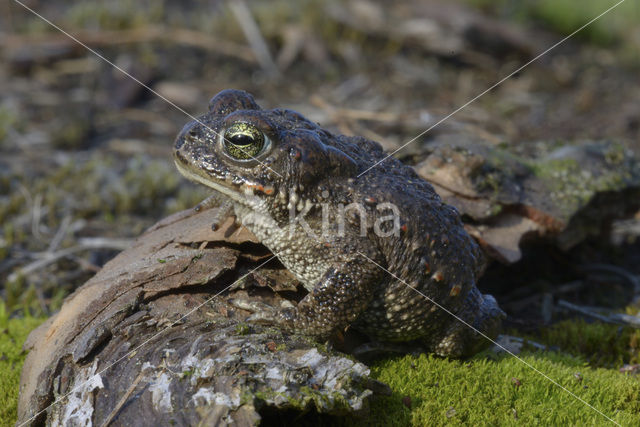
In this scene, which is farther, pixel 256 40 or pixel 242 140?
pixel 256 40

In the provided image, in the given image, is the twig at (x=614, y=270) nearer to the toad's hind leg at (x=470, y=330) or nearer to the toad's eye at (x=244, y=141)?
the toad's hind leg at (x=470, y=330)

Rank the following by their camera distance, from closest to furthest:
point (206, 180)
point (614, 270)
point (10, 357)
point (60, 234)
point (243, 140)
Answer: point (243, 140), point (206, 180), point (10, 357), point (614, 270), point (60, 234)

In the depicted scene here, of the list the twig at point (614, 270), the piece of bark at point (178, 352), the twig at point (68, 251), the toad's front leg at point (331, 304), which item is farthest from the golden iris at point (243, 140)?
the twig at point (614, 270)

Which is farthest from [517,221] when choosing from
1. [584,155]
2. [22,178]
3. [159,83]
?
[159,83]

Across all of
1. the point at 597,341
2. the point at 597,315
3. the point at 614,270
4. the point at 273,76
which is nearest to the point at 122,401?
the point at 597,341

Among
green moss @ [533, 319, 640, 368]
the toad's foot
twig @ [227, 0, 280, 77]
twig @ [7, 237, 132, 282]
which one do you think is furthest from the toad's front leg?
twig @ [227, 0, 280, 77]

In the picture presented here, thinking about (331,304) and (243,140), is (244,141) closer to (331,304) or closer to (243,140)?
(243,140)

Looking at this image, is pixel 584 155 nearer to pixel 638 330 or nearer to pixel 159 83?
pixel 638 330
